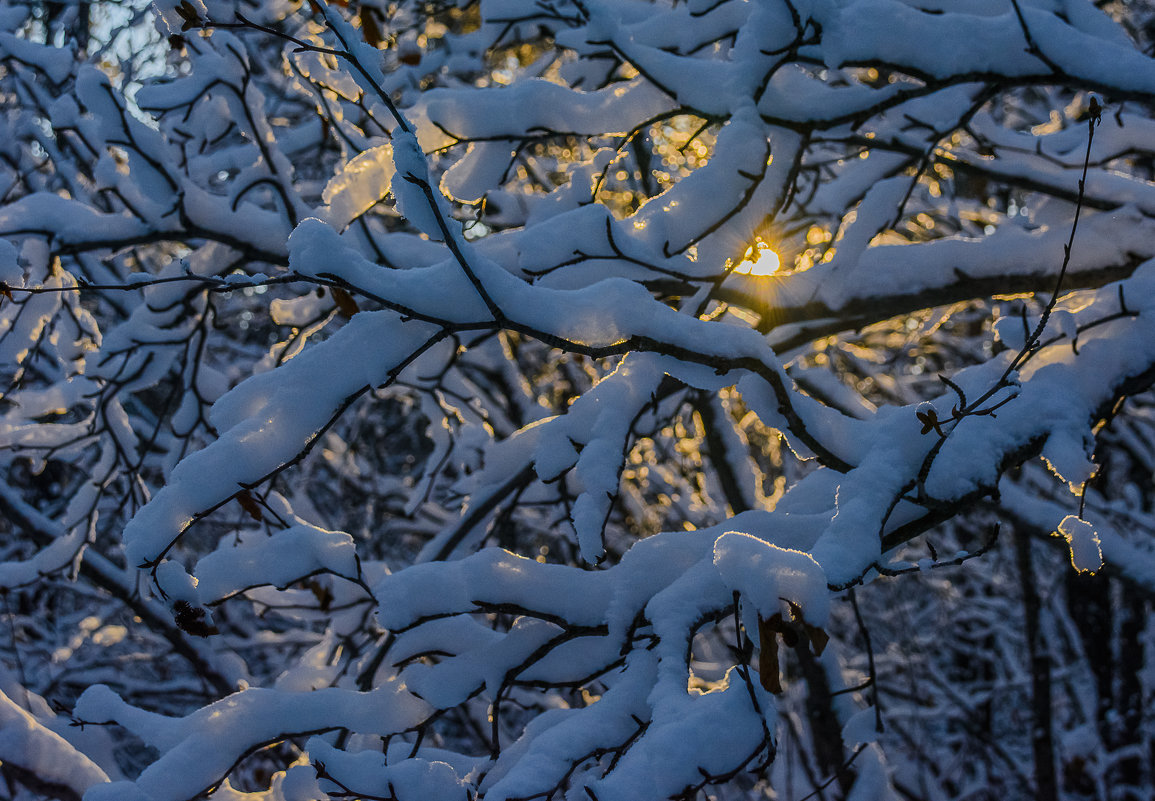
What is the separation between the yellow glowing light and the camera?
167cm

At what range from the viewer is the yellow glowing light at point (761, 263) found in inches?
65.8

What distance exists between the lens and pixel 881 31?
155 centimetres

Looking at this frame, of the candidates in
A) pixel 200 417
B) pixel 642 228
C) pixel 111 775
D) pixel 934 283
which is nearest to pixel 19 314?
pixel 200 417

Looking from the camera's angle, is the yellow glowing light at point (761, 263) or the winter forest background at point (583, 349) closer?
the winter forest background at point (583, 349)

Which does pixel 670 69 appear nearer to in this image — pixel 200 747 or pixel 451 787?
pixel 451 787

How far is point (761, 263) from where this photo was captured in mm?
1970

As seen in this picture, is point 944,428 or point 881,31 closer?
point 944,428

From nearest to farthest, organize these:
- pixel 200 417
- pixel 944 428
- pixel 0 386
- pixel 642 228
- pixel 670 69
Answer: pixel 944 428 → pixel 642 228 → pixel 670 69 → pixel 200 417 → pixel 0 386

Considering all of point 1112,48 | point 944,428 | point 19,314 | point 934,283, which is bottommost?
point 934,283

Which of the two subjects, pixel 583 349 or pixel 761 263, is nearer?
pixel 583 349

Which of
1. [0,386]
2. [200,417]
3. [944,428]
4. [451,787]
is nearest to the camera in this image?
[451,787]

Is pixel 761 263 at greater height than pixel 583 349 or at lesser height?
lesser

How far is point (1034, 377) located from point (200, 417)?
2439mm

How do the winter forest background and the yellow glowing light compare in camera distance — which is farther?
the yellow glowing light
